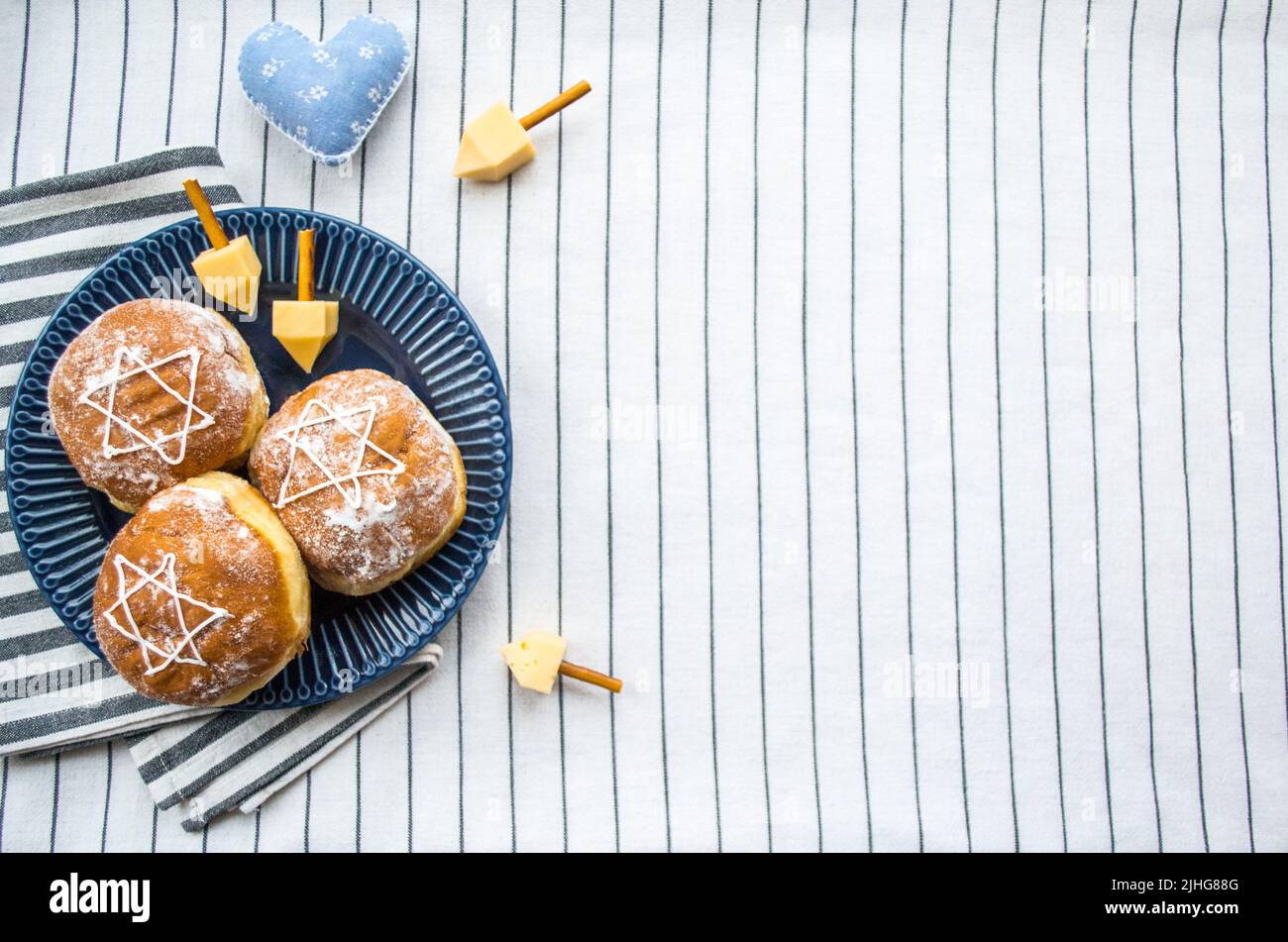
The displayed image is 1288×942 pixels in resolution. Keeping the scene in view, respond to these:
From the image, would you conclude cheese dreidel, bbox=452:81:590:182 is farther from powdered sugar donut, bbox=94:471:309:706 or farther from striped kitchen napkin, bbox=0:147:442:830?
powdered sugar donut, bbox=94:471:309:706

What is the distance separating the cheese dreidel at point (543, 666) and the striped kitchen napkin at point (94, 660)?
129 mm

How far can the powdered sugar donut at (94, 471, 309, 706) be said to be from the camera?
48.3 inches

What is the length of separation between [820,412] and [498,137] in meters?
0.68

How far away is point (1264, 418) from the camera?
1.62m

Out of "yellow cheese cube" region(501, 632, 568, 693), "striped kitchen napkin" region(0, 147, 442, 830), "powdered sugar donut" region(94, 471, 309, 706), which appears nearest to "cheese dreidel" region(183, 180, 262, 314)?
"striped kitchen napkin" region(0, 147, 442, 830)

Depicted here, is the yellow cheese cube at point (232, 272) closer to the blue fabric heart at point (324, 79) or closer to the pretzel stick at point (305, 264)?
the pretzel stick at point (305, 264)

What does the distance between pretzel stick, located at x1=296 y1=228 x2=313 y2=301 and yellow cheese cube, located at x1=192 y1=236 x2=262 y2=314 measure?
0.08 metres

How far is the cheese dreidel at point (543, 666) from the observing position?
1.46 metres

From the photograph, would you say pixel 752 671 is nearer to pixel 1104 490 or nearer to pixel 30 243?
pixel 1104 490

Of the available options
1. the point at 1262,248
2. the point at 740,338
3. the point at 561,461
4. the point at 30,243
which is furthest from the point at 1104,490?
the point at 30,243

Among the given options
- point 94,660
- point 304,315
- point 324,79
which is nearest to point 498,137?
point 324,79

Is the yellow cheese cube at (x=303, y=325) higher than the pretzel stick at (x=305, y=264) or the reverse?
the reverse

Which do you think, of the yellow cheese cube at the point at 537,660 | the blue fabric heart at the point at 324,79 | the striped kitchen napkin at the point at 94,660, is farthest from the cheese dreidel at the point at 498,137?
the yellow cheese cube at the point at 537,660

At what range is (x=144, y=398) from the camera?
49.8 inches
